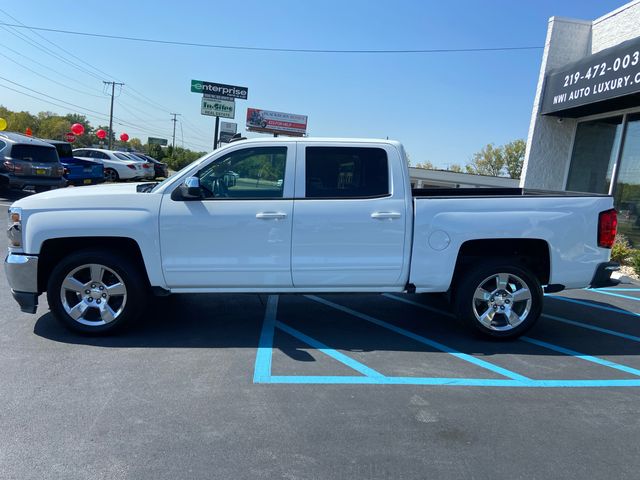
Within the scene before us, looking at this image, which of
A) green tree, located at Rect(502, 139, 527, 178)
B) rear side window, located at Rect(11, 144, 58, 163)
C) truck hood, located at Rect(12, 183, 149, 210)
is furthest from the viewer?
green tree, located at Rect(502, 139, 527, 178)

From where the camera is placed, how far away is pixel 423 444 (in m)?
3.23

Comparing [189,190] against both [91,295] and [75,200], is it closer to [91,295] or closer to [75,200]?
[75,200]

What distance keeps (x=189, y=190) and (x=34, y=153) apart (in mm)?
12781

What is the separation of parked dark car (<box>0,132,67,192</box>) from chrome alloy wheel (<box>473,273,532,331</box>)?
1406cm

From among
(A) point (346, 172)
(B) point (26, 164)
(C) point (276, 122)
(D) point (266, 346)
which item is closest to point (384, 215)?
(A) point (346, 172)

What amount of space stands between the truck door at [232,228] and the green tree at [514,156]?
65.6m

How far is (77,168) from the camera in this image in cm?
1919

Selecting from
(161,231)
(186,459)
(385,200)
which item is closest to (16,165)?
(161,231)

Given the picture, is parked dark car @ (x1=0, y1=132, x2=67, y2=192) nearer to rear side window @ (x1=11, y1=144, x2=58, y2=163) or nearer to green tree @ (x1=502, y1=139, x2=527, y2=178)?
rear side window @ (x1=11, y1=144, x2=58, y2=163)

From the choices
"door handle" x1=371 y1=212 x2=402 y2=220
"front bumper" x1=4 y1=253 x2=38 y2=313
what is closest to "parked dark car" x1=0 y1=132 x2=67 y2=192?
"front bumper" x1=4 y1=253 x2=38 y2=313

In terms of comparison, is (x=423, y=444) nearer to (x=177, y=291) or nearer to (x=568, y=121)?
(x=177, y=291)

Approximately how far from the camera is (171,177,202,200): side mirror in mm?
4645

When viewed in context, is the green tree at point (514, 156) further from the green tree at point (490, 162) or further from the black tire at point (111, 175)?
the black tire at point (111, 175)

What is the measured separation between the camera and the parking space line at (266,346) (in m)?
4.21
